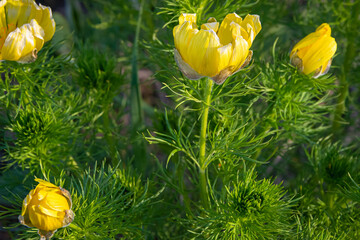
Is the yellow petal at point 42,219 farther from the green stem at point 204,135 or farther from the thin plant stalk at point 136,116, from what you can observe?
the thin plant stalk at point 136,116

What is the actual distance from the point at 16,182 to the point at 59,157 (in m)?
0.22

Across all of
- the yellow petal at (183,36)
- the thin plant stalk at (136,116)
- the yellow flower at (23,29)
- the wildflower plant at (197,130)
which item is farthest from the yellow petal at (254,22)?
the thin plant stalk at (136,116)

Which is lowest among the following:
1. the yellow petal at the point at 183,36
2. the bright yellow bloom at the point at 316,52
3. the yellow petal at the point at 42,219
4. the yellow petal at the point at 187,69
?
the yellow petal at the point at 42,219

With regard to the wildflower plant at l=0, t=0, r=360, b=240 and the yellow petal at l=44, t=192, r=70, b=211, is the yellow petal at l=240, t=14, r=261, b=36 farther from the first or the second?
the yellow petal at l=44, t=192, r=70, b=211

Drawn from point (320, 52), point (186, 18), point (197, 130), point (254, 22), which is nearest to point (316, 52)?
point (320, 52)

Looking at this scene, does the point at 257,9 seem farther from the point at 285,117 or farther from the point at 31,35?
the point at 31,35

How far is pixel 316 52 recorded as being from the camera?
772 mm

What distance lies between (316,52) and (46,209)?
520 mm

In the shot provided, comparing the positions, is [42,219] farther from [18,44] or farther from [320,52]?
[320,52]

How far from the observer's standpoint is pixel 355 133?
146 centimetres

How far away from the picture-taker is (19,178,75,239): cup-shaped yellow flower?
26.3 inches

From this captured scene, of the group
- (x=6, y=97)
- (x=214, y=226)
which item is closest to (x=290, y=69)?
(x=214, y=226)

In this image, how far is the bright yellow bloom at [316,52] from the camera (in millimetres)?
764

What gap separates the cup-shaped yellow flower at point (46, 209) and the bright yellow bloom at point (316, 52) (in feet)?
1.54
